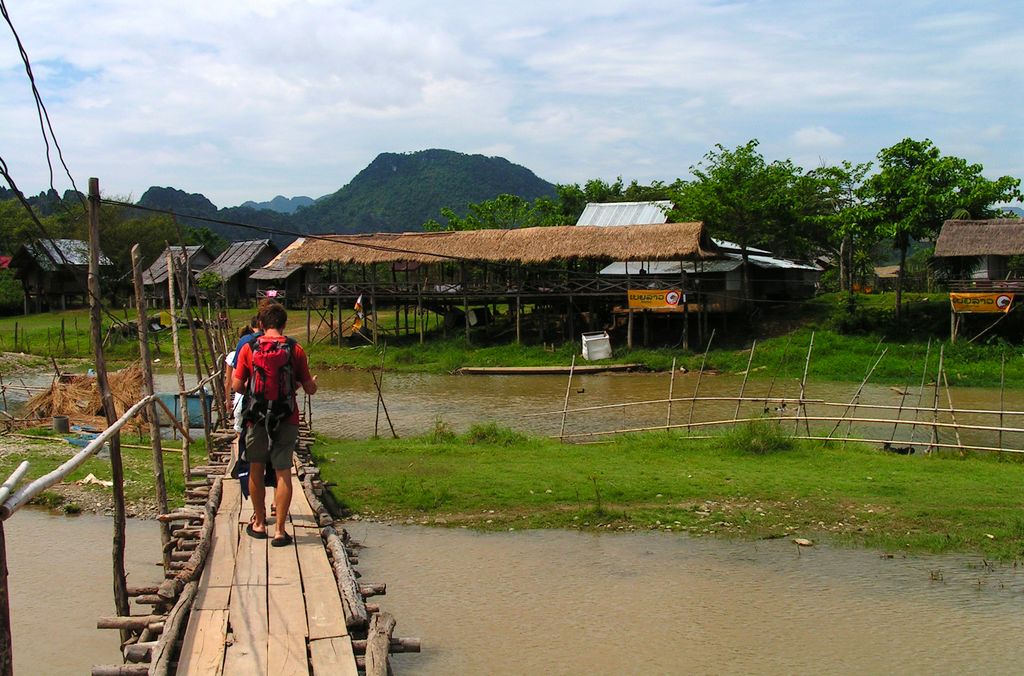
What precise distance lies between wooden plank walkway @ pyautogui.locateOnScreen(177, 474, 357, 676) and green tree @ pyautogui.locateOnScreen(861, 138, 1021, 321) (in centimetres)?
2477

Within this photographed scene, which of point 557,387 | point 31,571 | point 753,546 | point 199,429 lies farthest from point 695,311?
point 31,571

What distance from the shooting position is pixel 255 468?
6168 mm

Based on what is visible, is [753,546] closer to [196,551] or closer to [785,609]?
[785,609]

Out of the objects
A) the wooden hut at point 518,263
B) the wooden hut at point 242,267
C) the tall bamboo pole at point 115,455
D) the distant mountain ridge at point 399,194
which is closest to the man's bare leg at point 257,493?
the tall bamboo pole at point 115,455

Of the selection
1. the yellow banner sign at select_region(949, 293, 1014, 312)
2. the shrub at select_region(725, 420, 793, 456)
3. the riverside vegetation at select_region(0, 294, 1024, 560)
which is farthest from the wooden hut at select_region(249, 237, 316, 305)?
the shrub at select_region(725, 420, 793, 456)

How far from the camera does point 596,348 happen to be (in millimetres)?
27406

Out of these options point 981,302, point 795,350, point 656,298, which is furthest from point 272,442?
point 981,302

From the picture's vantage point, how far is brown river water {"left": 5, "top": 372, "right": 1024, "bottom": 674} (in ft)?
23.4

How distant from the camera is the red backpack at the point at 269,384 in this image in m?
5.97

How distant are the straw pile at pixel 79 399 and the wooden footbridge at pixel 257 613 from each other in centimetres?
1158

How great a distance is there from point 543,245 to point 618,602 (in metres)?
21.9

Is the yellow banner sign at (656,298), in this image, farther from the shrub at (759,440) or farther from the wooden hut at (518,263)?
the shrub at (759,440)

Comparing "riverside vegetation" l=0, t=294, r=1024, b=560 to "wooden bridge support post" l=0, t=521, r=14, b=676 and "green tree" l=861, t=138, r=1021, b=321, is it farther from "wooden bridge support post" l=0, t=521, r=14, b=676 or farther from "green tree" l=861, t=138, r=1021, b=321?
"green tree" l=861, t=138, r=1021, b=321

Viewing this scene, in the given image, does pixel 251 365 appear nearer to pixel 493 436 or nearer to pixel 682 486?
pixel 682 486
